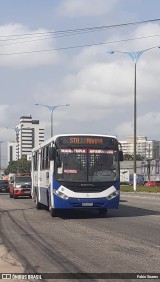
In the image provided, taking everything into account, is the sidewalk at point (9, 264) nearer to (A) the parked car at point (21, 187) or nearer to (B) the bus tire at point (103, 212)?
(B) the bus tire at point (103, 212)

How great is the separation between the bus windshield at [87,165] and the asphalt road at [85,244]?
1.53 m

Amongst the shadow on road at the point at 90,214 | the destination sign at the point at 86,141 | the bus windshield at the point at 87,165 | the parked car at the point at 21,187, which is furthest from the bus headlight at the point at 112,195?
the parked car at the point at 21,187

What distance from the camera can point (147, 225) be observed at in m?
16.7

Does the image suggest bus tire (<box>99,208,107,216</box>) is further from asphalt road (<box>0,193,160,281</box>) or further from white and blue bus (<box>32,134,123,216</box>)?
white and blue bus (<box>32,134,123,216</box>)

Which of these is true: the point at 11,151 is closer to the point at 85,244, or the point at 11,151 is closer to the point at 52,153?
the point at 52,153

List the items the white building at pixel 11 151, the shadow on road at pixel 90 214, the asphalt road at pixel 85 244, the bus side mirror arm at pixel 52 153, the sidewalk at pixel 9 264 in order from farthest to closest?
the white building at pixel 11 151 → the shadow on road at pixel 90 214 → the bus side mirror arm at pixel 52 153 → the asphalt road at pixel 85 244 → the sidewalk at pixel 9 264

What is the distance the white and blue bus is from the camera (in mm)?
19469

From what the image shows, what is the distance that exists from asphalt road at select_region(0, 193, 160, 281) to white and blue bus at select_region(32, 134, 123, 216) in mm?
722

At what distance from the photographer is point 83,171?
19641 millimetres

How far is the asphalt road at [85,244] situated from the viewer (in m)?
9.62

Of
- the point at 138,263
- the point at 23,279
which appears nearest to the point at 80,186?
the point at 138,263

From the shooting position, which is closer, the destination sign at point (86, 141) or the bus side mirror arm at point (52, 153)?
the bus side mirror arm at point (52, 153)

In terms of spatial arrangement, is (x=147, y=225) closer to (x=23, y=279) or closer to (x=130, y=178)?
(x=23, y=279)

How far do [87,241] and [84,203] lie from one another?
639 centimetres
